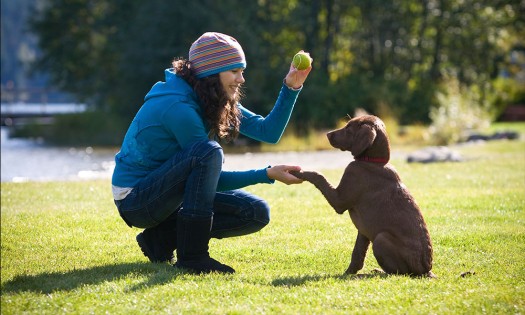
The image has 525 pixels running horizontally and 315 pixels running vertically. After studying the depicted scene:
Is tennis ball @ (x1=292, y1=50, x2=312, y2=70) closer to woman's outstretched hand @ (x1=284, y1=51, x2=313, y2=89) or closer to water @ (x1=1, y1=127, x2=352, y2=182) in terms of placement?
woman's outstretched hand @ (x1=284, y1=51, x2=313, y2=89)

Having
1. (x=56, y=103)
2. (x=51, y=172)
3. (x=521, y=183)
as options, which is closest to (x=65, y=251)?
(x=521, y=183)

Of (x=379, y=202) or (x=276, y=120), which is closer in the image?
(x=379, y=202)

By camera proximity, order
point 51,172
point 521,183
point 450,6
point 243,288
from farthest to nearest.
A: 1. point 450,6
2. point 51,172
3. point 521,183
4. point 243,288

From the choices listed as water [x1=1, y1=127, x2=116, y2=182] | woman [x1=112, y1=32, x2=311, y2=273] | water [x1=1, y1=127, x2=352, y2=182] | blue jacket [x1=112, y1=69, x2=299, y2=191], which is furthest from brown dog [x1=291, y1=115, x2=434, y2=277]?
water [x1=1, y1=127, x2=116, y2=182]

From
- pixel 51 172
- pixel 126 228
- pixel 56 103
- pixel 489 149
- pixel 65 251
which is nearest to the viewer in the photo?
pixel 65 251

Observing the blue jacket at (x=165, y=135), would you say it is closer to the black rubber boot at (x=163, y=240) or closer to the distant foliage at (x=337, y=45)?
the black rubber boot at (x=163, y=240)

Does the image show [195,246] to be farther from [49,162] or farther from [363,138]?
[49,162]

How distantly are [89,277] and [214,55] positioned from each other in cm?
181

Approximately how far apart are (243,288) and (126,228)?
264 centimetres

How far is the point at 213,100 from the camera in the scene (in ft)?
17.8

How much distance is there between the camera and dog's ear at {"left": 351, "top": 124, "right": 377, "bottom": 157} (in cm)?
519

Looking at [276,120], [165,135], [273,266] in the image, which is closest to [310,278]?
[273,266]

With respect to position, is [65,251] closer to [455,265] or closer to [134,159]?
[134,159]

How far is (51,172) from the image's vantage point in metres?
18.4
